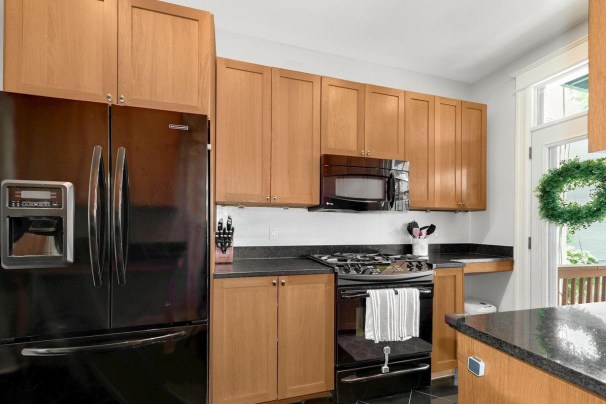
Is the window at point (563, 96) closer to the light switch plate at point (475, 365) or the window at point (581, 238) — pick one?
the window at point (581, 238)

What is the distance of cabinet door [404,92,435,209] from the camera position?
2812 millimetres

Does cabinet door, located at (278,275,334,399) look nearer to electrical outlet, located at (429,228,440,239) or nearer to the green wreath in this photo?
electrical outlet, located at (429,228,440,239)

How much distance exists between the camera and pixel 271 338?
2043mm

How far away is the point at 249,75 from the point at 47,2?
45.7 inches

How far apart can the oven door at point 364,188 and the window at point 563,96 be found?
4.41 ft

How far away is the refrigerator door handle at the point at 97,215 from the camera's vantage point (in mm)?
1465

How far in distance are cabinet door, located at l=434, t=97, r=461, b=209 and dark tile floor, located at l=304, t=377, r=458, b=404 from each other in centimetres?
149

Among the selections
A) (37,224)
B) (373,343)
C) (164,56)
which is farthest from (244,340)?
(164,56)

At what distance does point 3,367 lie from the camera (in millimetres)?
1389

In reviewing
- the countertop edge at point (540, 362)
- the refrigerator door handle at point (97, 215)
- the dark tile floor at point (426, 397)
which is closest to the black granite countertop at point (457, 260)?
the dark tile floor at point (426, 397)

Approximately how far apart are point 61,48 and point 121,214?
0.94 metres

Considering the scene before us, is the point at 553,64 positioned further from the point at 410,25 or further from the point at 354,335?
the point at 354,335

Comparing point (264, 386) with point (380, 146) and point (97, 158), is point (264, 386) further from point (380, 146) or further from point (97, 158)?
point (380, 146)

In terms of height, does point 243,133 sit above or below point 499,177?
above
